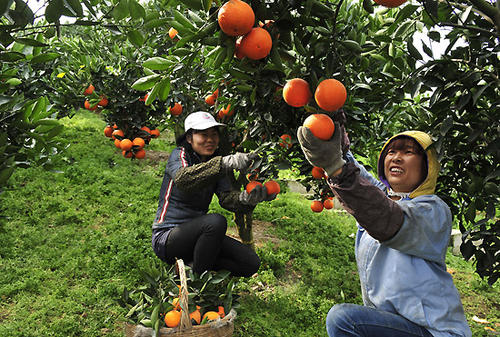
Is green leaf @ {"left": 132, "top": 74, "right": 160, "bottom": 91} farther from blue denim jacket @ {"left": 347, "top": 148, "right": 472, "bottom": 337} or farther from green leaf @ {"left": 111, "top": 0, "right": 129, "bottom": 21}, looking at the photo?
blue denim jacket @ {"left": 347, "top": 148, "right": 472, "bottom": 337}

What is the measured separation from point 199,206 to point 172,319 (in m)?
0.90

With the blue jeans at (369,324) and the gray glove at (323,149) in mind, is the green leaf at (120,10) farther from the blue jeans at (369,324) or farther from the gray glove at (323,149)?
the blue jeans at (369,324)

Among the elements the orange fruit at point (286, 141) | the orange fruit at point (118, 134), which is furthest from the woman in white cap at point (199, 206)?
the orange fruit at point (118, 134)

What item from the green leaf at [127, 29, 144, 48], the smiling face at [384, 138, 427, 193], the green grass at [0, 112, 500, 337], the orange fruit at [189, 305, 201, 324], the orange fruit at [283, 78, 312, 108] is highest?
the green leaf at [127, 29, 144, 48]

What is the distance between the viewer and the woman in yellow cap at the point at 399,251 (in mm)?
1267

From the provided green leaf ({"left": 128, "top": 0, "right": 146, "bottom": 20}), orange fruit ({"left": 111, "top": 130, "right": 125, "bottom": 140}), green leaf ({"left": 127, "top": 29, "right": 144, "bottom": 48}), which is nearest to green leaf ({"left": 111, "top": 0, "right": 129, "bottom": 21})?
green leaf ({"left": 128, "top": 0, "right": 146, "bottom": 20})

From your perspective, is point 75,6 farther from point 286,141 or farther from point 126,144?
point 126,144

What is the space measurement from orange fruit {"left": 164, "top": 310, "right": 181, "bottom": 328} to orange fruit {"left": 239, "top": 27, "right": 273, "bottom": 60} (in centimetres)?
149

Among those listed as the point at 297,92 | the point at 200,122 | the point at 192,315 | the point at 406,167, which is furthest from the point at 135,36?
the point at 192,315

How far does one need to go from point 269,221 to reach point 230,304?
9.53 ft

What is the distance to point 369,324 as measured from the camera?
1.39 metres

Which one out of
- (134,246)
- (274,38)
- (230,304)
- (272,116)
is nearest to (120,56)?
(134,246)

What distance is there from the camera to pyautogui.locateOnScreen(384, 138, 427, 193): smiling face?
154 cm

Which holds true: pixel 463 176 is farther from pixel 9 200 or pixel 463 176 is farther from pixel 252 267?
pixel 9 200
